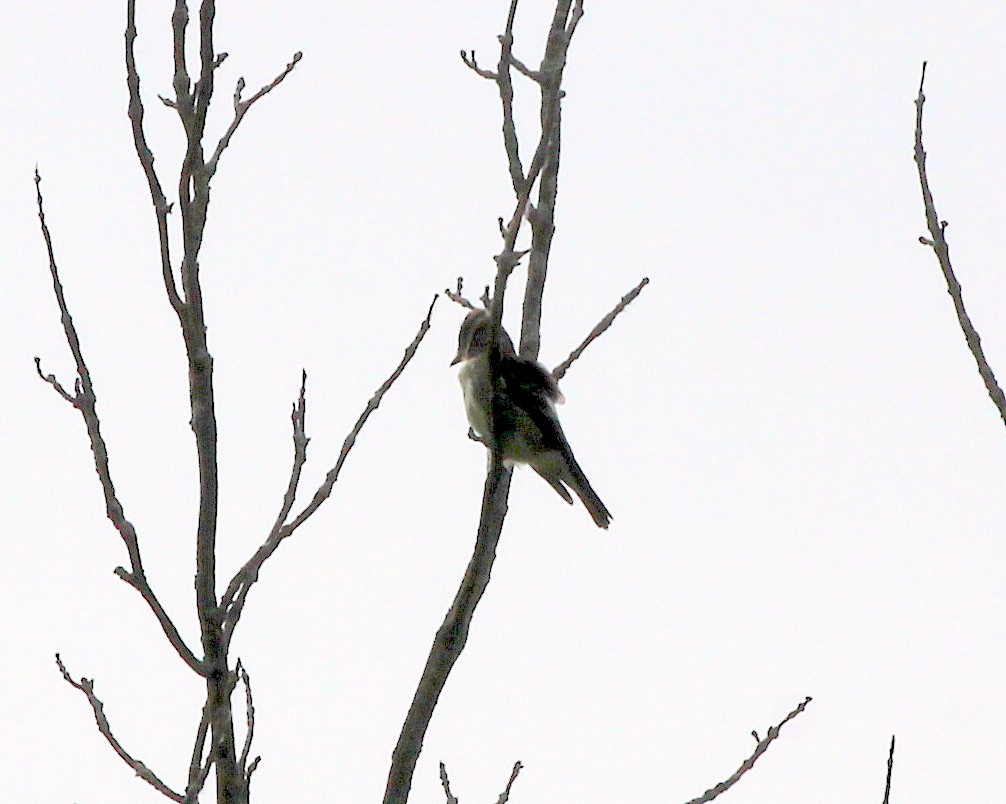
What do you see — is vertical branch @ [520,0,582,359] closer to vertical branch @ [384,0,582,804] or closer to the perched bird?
vertical branch @ [384,0,582,804]

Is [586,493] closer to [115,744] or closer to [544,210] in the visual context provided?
[544,210]

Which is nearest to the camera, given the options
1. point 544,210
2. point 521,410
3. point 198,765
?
point 198,765

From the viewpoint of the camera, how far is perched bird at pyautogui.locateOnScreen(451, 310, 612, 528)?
459 cm

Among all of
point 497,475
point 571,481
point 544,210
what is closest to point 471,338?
point 571,481

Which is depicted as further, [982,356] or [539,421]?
[539,421]

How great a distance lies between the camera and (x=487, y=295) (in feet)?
10.1

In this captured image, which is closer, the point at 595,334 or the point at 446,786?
the point at 446,786

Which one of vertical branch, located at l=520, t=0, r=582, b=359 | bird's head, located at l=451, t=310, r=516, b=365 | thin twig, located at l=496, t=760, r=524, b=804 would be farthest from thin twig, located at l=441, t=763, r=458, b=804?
bird's head, located at l=451, t=310, r=516, b=365

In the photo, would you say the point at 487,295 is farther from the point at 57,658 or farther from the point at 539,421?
the point at 539,421

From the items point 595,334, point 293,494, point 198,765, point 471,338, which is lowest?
point 198,765

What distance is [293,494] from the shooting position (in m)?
2.83

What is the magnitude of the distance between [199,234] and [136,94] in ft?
0.86

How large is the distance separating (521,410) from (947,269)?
2670 mm

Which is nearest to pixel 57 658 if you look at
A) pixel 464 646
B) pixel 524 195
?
pixel 464 646
